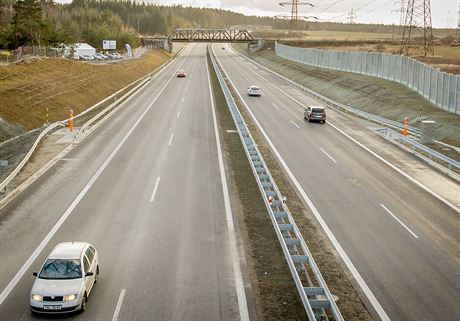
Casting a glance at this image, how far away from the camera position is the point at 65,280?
14.1 m

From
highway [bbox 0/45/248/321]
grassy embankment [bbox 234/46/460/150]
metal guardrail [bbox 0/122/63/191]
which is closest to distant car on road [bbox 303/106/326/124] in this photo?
grassy embankment [bbox 234/46/460/150]

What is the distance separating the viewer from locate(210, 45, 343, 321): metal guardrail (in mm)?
13492

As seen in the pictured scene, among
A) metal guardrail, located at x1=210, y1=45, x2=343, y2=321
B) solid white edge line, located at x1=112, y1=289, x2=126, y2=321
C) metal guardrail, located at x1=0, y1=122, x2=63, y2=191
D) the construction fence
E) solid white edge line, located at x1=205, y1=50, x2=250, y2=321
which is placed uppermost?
the construction fence

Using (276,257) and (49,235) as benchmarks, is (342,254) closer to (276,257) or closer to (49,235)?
(276,257)

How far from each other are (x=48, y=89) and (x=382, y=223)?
135 ft

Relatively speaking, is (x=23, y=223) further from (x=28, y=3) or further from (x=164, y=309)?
(x=28, y=3)

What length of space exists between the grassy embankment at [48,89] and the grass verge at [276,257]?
727 inches

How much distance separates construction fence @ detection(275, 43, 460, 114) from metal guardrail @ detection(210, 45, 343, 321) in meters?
22.1

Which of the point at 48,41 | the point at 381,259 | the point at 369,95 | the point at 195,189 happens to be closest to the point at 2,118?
the point at 195,189

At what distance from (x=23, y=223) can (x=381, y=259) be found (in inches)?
503

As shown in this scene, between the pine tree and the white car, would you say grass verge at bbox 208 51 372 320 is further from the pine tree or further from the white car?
the pine tree

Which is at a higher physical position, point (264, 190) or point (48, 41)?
point (48, 41)

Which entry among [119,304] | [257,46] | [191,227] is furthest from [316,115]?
[257,46]

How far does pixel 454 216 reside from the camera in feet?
71.4
